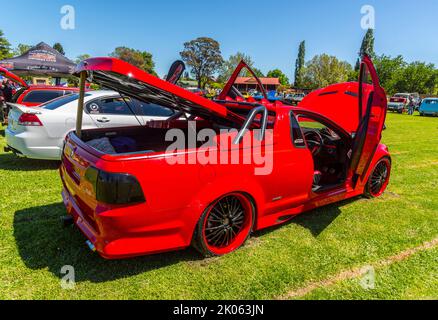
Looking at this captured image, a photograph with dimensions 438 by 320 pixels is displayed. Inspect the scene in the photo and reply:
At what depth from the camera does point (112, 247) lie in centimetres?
241

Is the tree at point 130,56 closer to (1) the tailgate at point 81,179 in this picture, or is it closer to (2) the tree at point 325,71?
(2) the tree at point 325,71

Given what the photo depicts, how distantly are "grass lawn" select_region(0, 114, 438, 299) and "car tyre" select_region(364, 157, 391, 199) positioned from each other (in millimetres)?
372

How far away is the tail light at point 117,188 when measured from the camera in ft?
7.70

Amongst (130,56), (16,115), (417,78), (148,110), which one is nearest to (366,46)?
(148,110)

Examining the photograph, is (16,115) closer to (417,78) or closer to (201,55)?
(417,78)

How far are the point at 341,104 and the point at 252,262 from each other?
317 cm

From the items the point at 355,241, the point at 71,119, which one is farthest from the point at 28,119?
the point at 355,241

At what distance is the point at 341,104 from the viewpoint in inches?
193

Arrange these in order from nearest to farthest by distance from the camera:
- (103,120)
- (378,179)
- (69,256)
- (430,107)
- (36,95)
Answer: (69,256)
(378,179)
(103,120)
(36,95)
(430,107)

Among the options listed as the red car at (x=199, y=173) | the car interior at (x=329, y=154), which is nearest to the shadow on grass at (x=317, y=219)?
the red car at (x=199, y=173)

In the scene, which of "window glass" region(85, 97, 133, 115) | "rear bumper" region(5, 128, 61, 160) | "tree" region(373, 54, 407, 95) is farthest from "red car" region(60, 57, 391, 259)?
"tree" region(373, 54, 407, 95)

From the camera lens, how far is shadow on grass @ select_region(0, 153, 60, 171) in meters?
5.73

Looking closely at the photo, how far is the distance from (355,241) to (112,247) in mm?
2622
